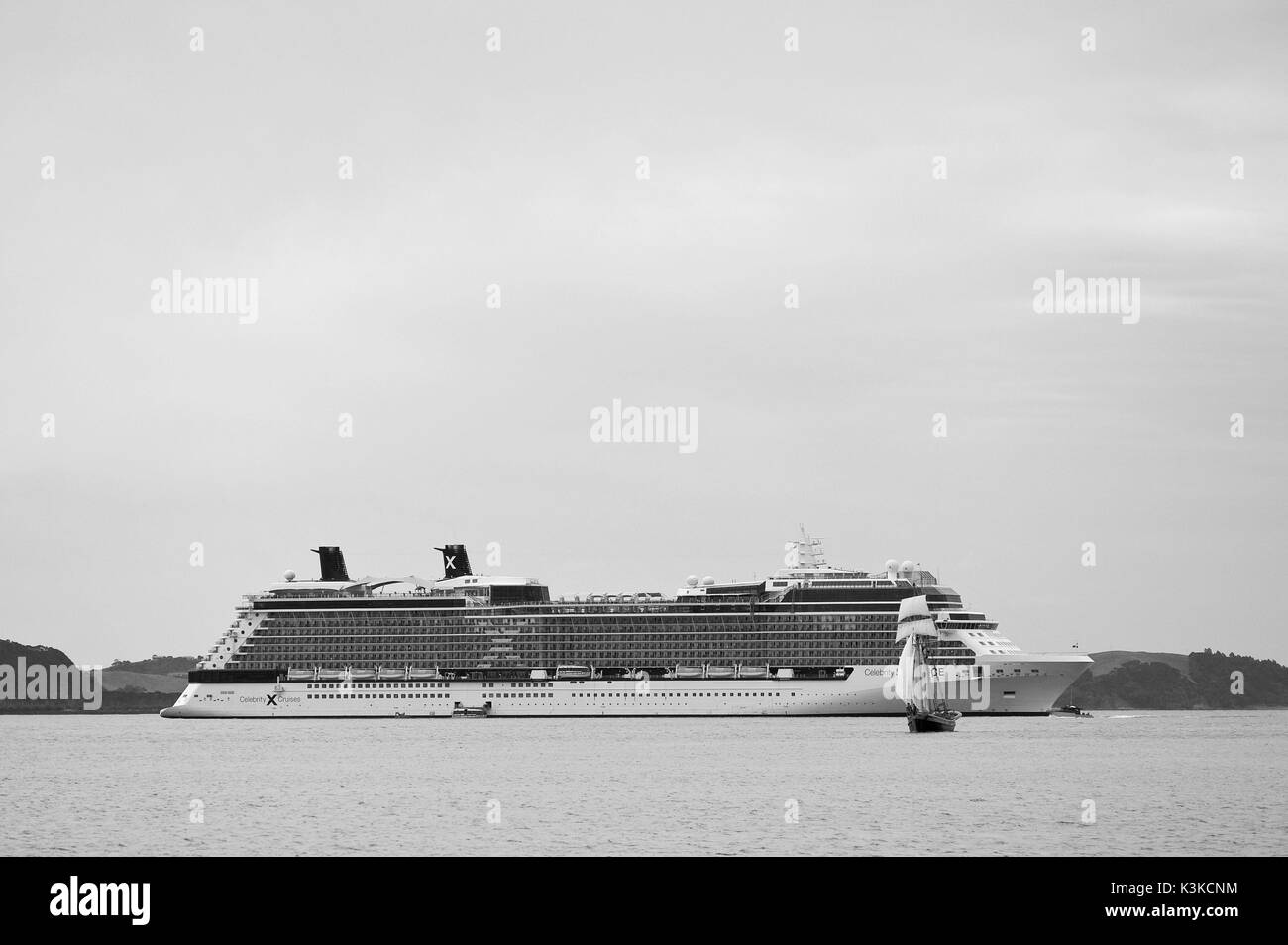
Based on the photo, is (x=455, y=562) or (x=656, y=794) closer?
(x=656, y=794)

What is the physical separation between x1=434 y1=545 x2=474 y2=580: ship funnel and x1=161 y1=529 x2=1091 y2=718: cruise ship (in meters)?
0.14

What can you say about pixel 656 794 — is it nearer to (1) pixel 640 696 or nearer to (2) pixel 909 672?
(2) pixel 909 672

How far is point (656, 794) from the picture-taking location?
5241cm

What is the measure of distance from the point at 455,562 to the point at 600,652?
1655cm

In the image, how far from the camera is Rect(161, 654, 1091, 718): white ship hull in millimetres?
99000

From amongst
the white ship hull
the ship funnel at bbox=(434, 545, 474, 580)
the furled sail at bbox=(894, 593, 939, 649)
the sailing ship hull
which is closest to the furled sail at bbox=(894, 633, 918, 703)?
the furled sail at bbox=(894, 593, 939, 649)

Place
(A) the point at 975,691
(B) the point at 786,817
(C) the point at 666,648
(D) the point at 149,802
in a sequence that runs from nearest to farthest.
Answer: (B) the point at 786,817
(D) the point at 149,802
(A) the point at 975,691
(C) the point at 666,648

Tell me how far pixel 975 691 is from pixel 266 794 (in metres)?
56.1

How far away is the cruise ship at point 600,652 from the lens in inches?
3937

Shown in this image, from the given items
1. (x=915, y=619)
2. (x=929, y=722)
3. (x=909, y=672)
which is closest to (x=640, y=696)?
(x=915, y=619)

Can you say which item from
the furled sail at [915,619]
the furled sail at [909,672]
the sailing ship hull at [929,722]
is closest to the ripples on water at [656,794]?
the sailing ship hull at [929,722]
